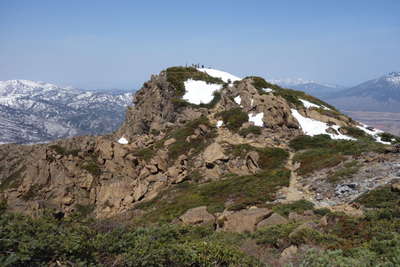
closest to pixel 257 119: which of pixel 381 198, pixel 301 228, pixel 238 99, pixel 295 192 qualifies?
pixel 238 99

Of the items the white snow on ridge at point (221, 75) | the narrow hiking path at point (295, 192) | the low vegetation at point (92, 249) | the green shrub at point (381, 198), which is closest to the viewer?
the low vegetation at point (92, 249)

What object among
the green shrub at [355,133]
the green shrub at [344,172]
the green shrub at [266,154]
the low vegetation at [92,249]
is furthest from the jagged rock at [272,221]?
the green shrub at [355,133]

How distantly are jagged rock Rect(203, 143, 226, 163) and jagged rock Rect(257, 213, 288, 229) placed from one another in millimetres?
14363

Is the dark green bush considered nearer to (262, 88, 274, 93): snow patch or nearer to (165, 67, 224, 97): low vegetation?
(262, 88, 274, 93): snow patch

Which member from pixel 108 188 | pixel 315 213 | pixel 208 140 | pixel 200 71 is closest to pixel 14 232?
pixel 315 213

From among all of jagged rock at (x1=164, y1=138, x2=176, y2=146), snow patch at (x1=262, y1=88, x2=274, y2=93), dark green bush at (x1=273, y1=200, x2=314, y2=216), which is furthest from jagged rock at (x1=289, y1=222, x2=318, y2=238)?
snow patch at (x1=262, y1=88, x2=274, y2=93)

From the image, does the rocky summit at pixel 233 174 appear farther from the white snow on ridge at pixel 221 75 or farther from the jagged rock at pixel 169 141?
the white snow on ridge at pixel 221 75

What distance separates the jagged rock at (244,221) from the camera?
16.4 m

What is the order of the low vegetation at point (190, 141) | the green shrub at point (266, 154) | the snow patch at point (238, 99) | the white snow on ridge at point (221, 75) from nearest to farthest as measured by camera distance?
the green shrub at point (266, 154)
the low vegetation at point (190, 141)
the snow patch at point (238, 99)
the white snow on ridge at point (221, 75)

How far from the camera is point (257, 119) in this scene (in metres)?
40.0

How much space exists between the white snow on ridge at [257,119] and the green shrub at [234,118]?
666 mm

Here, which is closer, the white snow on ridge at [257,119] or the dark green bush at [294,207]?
the dark green bush at [294,207]

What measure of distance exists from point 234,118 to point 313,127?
10332 mm

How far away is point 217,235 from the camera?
49.4 ft
